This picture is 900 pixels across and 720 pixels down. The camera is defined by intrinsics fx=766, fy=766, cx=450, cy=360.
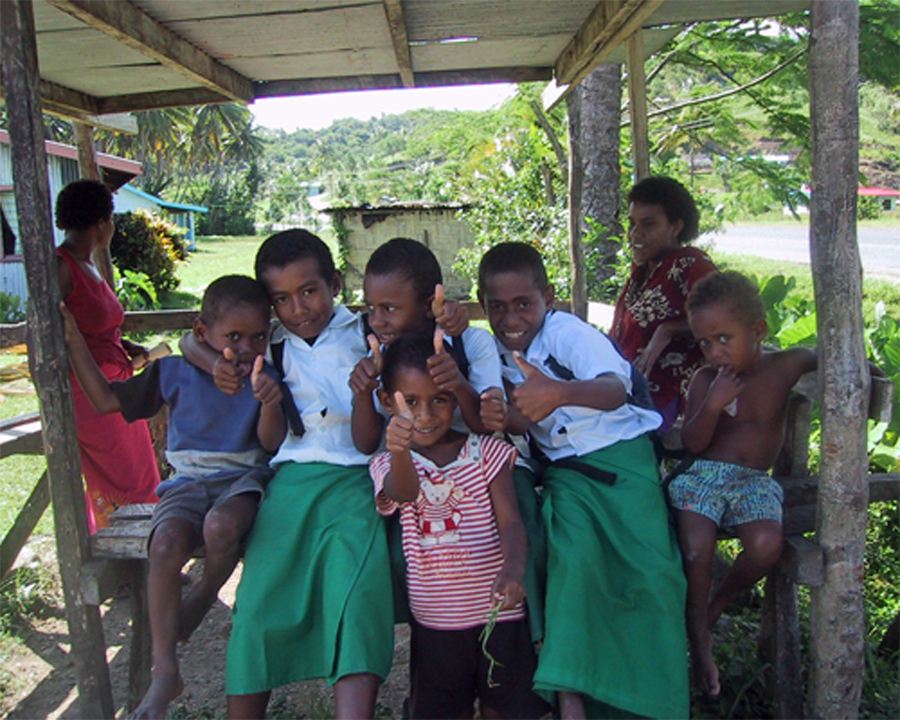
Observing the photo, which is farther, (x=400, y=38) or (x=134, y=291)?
(x=134, y=291)

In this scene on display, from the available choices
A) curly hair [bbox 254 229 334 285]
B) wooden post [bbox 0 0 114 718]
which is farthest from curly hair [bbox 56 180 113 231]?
curly hair [bbox 254 229 334 285]

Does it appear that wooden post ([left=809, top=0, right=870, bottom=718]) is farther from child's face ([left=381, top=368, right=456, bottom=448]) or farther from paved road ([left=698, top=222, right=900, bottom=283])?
paved road ([left=698, top=222, right=900, bottom=283])

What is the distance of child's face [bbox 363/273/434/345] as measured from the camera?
255 cm

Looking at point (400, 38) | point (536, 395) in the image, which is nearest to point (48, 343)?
point (536, 395)

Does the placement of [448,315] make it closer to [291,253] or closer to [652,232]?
[291,253]

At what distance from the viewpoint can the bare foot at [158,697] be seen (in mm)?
2201

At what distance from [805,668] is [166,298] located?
15.6 meters

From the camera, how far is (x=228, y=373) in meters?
2.47

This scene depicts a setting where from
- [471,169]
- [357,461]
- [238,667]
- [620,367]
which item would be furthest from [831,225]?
[471,169]

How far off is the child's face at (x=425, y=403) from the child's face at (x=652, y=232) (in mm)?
1576

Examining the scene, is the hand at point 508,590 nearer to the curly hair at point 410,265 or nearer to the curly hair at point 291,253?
the curly hair at point 410,265

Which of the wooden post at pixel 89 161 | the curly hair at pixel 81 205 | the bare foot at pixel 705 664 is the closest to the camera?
the bare foot at pixel 705 664

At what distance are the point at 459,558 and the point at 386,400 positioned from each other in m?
0.53

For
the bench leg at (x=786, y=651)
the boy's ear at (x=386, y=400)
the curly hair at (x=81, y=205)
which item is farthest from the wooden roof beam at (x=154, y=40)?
the bench leg at (x=786, y=651)
